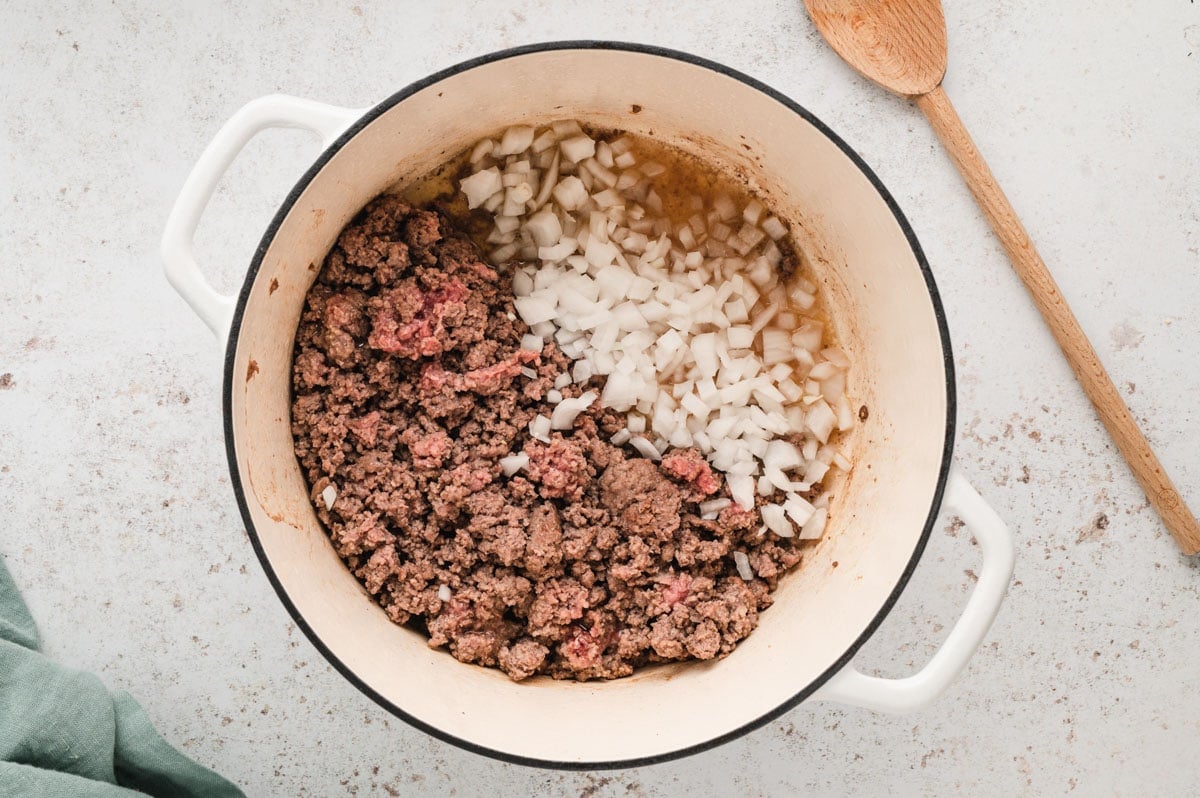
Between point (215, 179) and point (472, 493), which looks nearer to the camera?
point (215, 179)

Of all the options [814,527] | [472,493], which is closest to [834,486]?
[814,527]

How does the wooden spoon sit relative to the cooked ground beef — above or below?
above

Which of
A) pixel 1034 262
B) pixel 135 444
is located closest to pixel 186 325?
pixel 135 444

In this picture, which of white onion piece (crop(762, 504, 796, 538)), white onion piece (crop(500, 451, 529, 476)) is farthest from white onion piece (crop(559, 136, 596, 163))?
white onion piece (crop(762, 504, 796, 538))

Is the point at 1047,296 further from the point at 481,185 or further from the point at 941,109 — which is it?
the point at 481,185

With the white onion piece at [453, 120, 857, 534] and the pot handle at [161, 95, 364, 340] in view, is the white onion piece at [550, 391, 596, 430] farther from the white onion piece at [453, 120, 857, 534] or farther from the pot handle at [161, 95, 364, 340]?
the pot handle at [161, 95, 364, 340]
